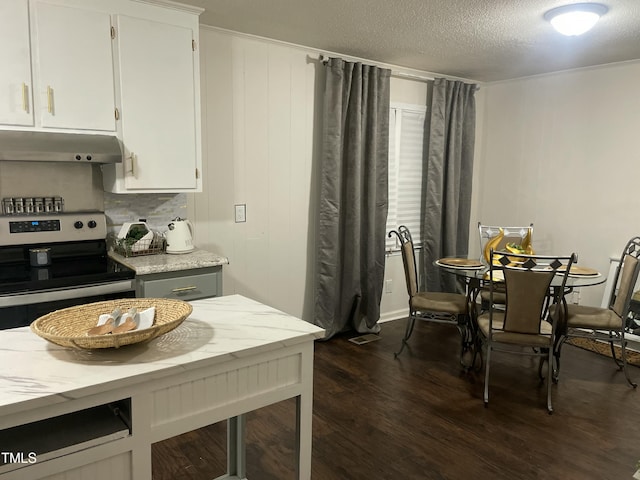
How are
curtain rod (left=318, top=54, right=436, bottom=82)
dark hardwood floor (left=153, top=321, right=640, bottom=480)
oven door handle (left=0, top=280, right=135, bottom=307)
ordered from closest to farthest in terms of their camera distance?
oven door handle (left=0, top=280, right=135, bottom=307)
dark hardwood floor (left=153, top=321, right=640, bottom=480)
curtain rod (left=318, top=54, right=436, bottom=82)

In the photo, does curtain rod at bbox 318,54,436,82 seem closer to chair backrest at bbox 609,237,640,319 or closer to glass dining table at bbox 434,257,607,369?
glass dining table at bbox 434,257,607,369

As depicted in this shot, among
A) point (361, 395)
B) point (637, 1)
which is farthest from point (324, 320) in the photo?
point (637, 1)

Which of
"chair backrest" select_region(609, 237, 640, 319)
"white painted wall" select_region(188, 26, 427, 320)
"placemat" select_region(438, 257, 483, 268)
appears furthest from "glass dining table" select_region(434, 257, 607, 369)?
"white painted wall" select_region(188, 26, 427, 320)

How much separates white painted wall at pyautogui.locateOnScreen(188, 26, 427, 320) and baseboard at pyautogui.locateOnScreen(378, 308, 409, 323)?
0.88 m

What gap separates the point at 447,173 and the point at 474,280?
64.1 inches

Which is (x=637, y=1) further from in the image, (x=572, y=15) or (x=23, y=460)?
(x=23, y=460)

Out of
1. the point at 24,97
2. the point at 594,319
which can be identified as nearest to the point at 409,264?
the point at 594,319

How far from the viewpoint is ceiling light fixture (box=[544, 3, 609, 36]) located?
9.07ft

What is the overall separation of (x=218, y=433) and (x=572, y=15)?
3060mm

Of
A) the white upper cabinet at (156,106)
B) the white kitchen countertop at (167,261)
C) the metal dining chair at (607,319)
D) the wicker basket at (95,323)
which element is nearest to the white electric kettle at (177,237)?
the white kitchen countertop at (167,261)

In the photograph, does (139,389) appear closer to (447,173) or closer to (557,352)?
(557,352)

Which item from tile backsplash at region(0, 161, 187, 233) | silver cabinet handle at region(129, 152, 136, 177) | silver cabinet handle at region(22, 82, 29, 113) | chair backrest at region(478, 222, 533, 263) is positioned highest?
silver cabinet handle at region(22, 82, 29, 113)

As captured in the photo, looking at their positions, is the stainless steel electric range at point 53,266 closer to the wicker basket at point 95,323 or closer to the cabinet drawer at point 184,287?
the cabinet drawer at point 184,287

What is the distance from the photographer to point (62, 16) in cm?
257
